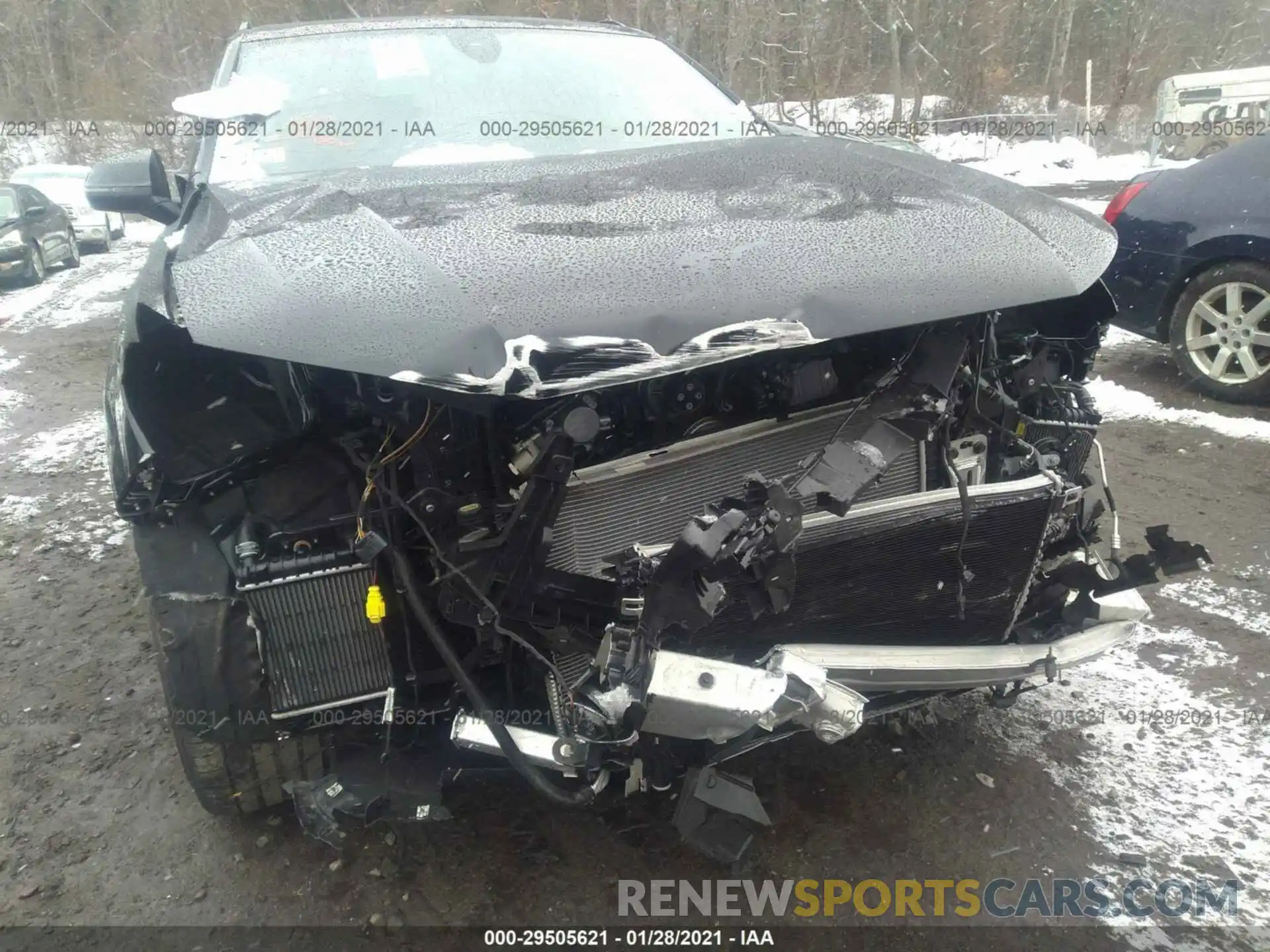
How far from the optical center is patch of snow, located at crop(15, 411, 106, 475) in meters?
4.77

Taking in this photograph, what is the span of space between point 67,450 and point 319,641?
4.20m

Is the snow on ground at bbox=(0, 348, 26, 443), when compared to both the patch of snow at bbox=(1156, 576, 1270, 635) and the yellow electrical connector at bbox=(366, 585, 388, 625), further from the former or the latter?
the patch of snow at bbox=(1156, 576, 1270, 635)

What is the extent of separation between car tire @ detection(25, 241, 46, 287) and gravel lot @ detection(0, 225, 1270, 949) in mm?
9586

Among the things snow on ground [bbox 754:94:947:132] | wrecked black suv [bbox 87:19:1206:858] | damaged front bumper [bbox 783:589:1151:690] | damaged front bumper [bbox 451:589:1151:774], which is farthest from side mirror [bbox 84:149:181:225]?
snow on ground [bbox 754:94:947:132]

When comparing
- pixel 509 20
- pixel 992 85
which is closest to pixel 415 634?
pixel 509 20

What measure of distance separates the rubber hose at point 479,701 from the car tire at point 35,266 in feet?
38.7

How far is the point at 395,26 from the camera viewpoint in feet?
10.8

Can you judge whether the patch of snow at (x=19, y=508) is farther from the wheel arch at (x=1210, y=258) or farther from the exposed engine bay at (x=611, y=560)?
the wheel arch at (x=1210, y=258)

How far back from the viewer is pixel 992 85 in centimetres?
2375

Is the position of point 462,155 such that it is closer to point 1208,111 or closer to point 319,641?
point 319,641

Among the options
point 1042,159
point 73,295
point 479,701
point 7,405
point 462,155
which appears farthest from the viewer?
point 1042,159

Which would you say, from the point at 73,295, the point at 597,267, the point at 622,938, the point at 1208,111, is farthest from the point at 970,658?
the point at 1208,111

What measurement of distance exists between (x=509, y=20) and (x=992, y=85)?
2450 centimetres

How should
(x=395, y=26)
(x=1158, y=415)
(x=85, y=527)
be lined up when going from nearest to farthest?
(x=395, y=26), (x=85, y=527), (x=1158, y=415)
